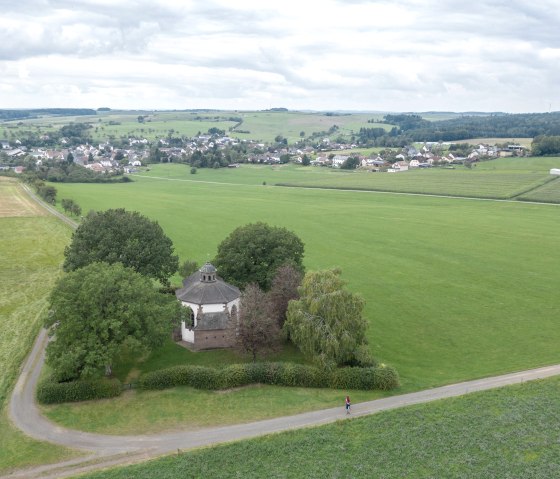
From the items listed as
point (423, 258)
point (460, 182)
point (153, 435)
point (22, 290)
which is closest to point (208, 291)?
point (153, 435)

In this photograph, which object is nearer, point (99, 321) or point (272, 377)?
point (99, 321)

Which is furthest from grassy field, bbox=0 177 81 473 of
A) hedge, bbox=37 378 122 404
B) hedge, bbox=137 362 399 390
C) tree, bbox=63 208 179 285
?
hedge, bbox=137 362 399 390

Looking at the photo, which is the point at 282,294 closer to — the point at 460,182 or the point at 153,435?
the point at 153,435

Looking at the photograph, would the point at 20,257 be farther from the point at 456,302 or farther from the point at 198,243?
the point at 456,302

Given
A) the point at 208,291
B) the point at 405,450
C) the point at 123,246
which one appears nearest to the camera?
the point at 405,450

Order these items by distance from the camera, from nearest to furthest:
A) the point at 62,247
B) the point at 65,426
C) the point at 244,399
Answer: the point at 65,426 → the point at 244,399 → the point at 62,247

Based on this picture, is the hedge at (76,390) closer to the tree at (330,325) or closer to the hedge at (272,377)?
the hedge at (272,377)

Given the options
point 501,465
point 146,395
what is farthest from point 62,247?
point 501,465
